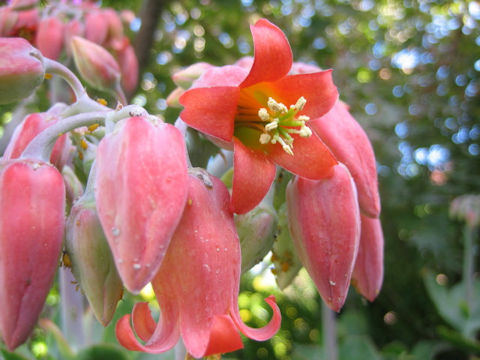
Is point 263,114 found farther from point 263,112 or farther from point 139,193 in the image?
point 139,193

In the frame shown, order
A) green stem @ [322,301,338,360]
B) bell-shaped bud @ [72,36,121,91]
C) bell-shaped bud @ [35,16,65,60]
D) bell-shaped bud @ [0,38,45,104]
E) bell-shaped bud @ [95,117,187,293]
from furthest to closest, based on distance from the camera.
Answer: green stem @ [322,301,338,360] < bell-shaped bud @ [35,16,65,60] < bell-shaped bud @ [72,36,121,91] < bell-shaped bud @ [0,38,45,104] < bell-shaped bud @ [95,117,187,293]

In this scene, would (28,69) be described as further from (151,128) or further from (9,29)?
(9,29)

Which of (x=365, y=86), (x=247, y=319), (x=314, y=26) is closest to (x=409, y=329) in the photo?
(x=247, y=319)

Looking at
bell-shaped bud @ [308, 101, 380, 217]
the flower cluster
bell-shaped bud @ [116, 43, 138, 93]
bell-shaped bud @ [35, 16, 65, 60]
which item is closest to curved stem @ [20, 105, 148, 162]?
the flower cluster

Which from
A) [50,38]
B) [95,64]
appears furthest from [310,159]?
[50,38]

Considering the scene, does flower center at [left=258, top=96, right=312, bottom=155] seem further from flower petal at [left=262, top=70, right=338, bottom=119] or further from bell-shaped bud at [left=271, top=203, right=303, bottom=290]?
bell-shaped bud at [left=271, top=203, right=303, bottom=290]
